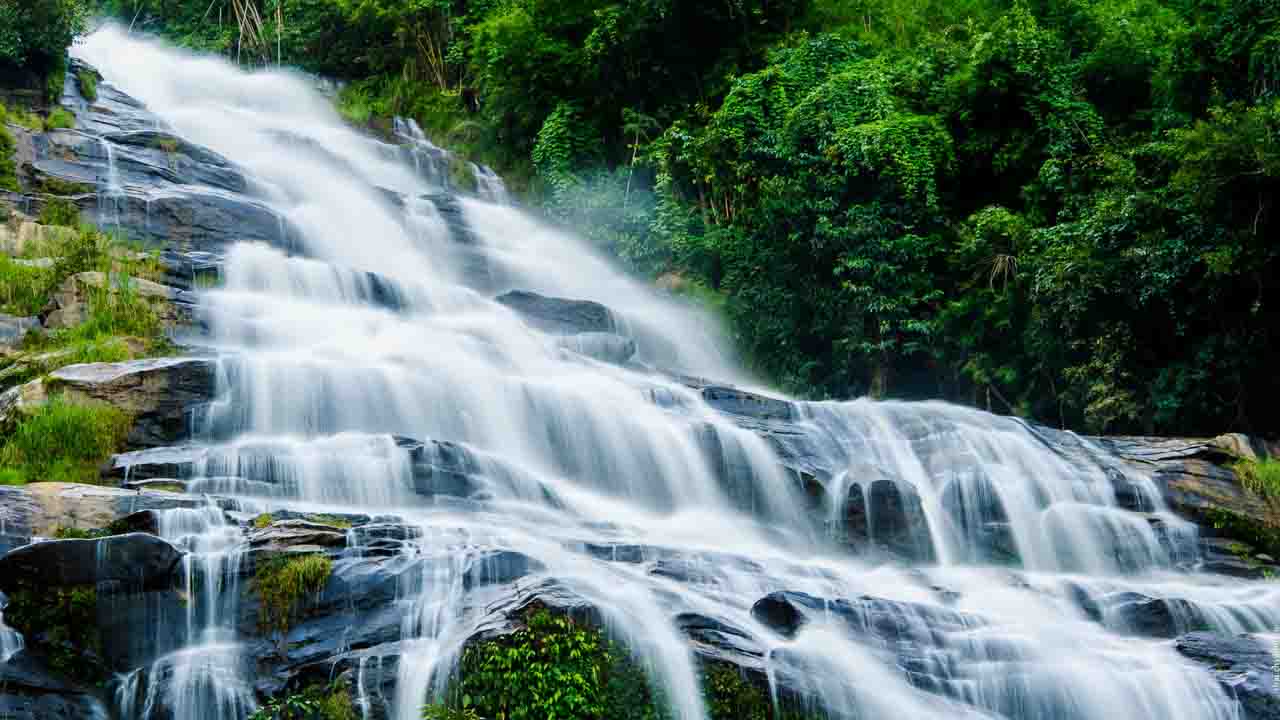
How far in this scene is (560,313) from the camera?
1725cm

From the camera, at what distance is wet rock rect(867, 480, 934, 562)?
12008 millimetres

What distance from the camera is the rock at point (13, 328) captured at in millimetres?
11867

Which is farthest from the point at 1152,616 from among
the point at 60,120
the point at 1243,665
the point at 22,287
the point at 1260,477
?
the point at 60,120

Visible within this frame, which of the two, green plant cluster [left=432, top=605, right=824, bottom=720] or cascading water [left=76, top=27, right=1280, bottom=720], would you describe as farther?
cascading water [left=76, top=27, right=1280, bottom=720]

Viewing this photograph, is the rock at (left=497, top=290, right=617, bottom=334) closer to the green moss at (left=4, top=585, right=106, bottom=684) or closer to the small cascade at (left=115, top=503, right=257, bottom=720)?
the small cascade at (left=115, top=503, right=257, bottom=720)

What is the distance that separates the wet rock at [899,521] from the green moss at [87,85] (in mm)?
16960

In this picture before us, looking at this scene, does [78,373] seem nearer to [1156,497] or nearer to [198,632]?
[198,632]

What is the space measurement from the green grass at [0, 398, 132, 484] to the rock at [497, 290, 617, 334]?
24.5 feet

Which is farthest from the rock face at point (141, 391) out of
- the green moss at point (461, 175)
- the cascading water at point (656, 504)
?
the green moss at point (461, 175)

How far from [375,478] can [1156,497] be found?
28.9ft

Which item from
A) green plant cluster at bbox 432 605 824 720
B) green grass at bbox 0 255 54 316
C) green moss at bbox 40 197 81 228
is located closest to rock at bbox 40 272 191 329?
green grass at bbox 0 255 54 316

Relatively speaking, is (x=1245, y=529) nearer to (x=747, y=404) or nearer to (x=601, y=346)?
(x=747, y=404)

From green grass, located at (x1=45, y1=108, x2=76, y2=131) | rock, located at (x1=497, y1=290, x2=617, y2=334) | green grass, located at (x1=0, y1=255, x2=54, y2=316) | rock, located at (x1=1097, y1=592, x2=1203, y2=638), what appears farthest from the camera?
green grass, located at (x1=45, y1=108, x2=76, y2=131)

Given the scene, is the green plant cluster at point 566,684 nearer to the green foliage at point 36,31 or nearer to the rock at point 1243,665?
the rock at point 1243,665
